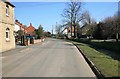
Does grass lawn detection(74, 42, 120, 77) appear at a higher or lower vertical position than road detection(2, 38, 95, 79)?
higher

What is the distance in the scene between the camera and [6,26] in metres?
32.6

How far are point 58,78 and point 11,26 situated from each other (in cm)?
2420

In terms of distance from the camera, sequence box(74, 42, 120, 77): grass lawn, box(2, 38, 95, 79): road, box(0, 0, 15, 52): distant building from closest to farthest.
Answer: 1. box(74, 42, 120, 77): grass lawn
2. box(2, 38, 95, 79): road
3. box(0, 0, 15, 52): distant building

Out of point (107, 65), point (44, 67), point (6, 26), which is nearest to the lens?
point (107, 65)

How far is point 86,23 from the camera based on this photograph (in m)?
97.3

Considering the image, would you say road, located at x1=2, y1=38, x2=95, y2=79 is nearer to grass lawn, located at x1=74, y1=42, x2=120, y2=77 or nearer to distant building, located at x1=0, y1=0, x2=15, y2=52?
grass lawn, located at x1=74, y1=42, x2=120, y2=77

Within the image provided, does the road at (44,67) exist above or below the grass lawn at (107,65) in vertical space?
below

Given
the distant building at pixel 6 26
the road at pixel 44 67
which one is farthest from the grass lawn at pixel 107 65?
the distant building at pixel 6 26

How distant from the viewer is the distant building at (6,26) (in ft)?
98.5

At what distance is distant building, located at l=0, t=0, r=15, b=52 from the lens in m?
30.0

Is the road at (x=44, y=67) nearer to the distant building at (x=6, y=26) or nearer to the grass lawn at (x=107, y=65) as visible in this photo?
the grass lawn at (x=107, y=65)

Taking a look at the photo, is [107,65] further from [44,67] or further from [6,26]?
[6,26]

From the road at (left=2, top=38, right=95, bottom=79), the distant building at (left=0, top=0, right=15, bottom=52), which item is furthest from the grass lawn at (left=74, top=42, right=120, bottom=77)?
the distant building at (left=0, top=0, right=15, bottom=52)

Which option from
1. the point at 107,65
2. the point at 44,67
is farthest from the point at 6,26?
the point at 107,65
